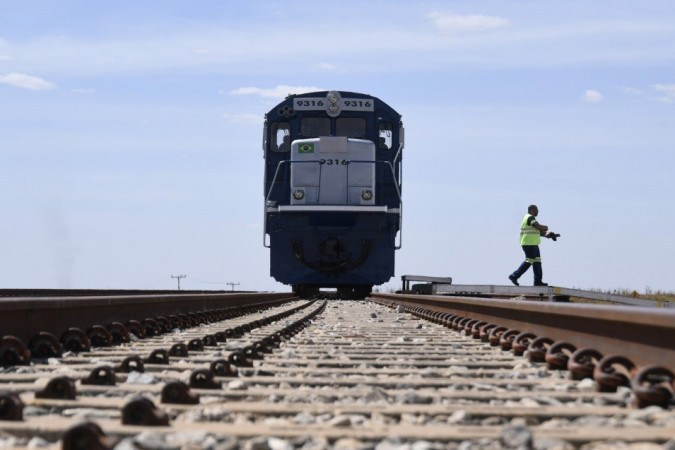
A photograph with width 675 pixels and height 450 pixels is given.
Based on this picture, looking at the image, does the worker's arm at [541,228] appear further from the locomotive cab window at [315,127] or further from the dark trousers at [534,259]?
the locomotive cab window at [315,127]

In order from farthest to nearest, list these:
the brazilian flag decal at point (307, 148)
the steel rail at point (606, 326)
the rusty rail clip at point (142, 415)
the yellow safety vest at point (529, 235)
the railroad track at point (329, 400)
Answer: the brazilian flag decal at point (307, 148)
the yellow safety vest at point (529, 235)
the steel rail at point (606, 326)
the rusty rail clip at point (142, 415)
the railroad track at point (329, 400)

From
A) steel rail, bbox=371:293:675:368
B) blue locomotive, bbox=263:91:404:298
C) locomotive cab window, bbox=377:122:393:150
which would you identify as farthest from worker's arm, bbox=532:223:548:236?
steel rail, bbox=371:293:675:368

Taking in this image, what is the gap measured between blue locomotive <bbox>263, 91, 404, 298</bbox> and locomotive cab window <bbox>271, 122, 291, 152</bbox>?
0.07 ft

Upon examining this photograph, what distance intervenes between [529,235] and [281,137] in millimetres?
6505

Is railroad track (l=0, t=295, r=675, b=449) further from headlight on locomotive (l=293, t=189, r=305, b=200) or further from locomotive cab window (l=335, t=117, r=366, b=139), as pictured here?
locomotive cab window (l=335, t=117, r=366, b=139)

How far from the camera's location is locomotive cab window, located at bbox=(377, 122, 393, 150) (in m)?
21.1

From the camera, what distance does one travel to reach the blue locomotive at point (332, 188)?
20.4 m

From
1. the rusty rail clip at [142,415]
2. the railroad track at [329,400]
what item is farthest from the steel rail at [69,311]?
the rusty rail clip at [142,415]

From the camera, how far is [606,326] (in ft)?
16.5

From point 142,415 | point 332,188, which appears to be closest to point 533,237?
point 332,188

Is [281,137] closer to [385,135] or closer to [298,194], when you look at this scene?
[298,194]

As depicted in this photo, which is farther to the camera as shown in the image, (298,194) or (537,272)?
(298,194)

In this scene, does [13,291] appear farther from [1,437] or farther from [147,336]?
[1,437]

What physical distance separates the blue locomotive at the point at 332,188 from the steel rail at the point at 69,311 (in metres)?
9.73
